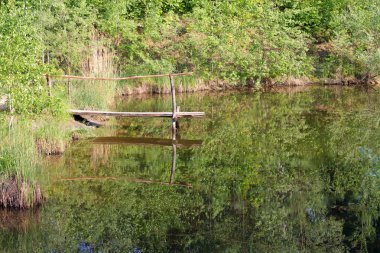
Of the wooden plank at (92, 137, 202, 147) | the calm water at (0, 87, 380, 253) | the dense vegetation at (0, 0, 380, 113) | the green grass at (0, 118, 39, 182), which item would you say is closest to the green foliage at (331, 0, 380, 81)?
the dense vegetation at (0, 0, 380, 113)

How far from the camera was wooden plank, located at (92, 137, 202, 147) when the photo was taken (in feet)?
46.6

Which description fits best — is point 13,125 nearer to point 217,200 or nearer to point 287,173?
point 217,200

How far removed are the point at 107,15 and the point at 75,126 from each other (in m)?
10.6

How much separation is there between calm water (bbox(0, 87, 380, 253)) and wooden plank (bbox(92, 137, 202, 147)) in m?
0.02

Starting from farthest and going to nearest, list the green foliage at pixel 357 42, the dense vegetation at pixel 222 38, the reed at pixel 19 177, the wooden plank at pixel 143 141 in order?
the green foliage at pixel 357 42
the dense vegetation at pixel 222 38
the wooden plank at pixel 143 141
the reed at pixel 19 177

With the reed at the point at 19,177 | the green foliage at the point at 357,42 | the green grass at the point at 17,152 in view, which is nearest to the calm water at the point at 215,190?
the reed at the point at 19,177

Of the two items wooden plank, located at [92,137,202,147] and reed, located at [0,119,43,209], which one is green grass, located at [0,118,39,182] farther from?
wooden plank, located at [92,137,202,147]

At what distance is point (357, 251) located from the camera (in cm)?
750

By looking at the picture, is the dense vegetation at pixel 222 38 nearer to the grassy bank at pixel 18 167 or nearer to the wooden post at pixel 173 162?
the wooden post at pixel 173 162

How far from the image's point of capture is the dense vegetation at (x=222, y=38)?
23531 mm

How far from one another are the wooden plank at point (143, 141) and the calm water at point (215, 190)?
25mm

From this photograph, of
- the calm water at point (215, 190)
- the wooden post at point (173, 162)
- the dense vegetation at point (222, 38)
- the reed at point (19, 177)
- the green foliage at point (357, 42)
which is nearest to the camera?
the calm water at point (215, 190)

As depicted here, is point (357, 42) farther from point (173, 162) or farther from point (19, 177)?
point (19, 177)

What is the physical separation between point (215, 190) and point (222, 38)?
1524 centimetres
